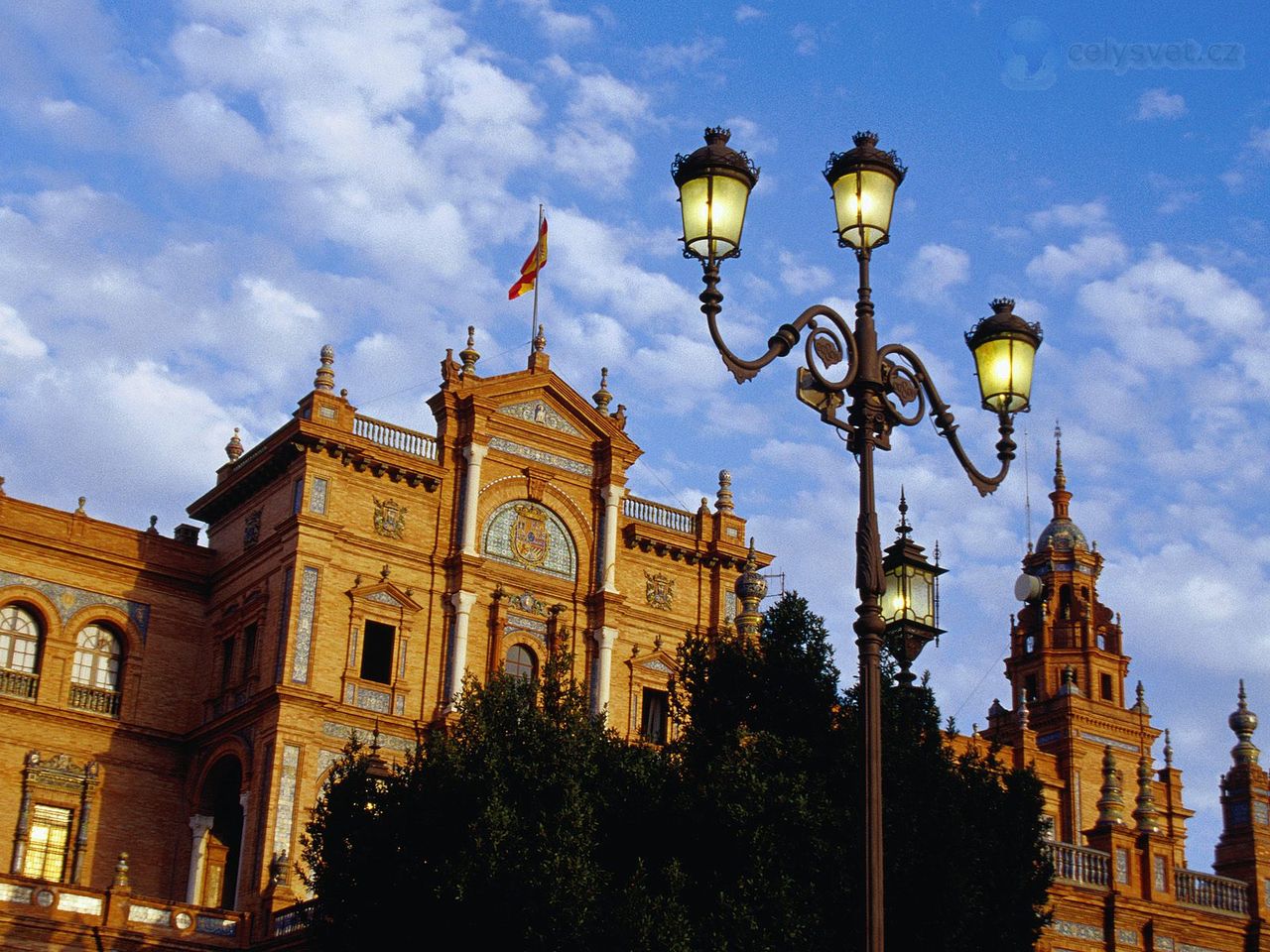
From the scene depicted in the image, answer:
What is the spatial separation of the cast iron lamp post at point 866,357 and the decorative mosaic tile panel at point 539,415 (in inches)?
1328

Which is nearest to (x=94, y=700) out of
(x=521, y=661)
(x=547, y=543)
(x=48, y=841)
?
(x=48, y=841)

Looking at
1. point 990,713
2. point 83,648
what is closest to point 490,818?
point 83,648

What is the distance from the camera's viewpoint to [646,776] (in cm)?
3009

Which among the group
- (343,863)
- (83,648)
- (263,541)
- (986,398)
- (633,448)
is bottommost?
(343,863)

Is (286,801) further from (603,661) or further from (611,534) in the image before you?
(611,534)

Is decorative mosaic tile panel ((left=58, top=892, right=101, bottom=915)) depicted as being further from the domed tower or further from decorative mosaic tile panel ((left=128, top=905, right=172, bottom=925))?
the domed tower

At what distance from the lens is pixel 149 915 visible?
4050 cm

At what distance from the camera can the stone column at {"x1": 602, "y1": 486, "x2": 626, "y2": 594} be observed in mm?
50500

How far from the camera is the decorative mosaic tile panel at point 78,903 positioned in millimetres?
39250

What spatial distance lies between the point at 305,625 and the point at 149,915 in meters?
8.35

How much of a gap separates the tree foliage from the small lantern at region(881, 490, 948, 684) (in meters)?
9.12

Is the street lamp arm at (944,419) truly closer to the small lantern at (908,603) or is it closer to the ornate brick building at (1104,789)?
the small lantern at (908,603)

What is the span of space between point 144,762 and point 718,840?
78.8ft

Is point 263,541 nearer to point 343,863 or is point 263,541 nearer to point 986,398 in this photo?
point 343,863
